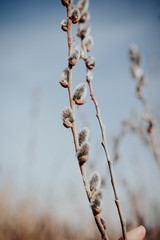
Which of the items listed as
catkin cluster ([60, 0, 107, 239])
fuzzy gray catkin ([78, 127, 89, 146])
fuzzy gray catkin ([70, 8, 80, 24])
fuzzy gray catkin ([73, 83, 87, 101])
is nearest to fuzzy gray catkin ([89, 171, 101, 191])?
catkin cluster ([60, 0, 107, 239])

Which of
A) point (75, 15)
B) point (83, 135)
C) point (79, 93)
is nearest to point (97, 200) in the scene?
point (83, 135)

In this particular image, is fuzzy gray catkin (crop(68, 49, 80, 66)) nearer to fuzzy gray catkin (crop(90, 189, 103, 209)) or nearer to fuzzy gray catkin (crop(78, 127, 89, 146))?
fuzzy gray catkin (crop(78, 127, 89, 146))

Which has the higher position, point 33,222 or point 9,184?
point 9,184

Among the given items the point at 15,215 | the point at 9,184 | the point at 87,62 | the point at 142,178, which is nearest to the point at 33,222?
the point at 15,215

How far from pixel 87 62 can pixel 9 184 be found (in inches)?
130

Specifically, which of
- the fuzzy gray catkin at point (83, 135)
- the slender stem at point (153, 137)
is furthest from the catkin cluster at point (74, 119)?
the slender stem at point (153, 137)

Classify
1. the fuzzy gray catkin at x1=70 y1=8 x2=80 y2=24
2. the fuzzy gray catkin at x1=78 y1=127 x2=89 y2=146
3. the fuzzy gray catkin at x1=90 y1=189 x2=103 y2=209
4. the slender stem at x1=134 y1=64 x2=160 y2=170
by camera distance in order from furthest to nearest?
the slender stem at x1=134 y1=64 x2=160 y2=170 < the fuzzy gray catkin at x1=70 y1=8 x2=80 y2=24 < the fuzzy gray catkin at x1=78 y1=127 x2=89 y2=146 < the fuzzy gray catkin at x1=90 y1=189 x2=103 y2=209

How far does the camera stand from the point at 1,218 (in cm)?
297

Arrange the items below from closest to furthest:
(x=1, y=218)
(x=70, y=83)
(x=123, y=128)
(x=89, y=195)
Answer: (x=89, y=195), (x=70, y=83), (x=123, y=128), (x=1, y=218)

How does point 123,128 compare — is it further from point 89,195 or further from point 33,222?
point 33,222

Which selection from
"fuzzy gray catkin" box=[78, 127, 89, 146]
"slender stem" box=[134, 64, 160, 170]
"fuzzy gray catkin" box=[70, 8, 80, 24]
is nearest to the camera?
"fuzzy gray catkin" box=[78, 127, 89, 146]

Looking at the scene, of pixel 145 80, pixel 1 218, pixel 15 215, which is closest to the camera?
pixel 145 80

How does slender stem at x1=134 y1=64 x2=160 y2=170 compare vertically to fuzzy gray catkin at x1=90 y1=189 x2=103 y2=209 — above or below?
above

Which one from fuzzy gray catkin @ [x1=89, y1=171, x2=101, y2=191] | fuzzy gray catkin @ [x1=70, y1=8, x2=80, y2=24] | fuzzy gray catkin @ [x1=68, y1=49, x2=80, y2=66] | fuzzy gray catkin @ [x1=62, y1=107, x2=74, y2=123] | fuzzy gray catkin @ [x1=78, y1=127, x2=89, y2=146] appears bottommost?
fuzzy gray catkin @ [x1=89, y1=171, x2=101, y2=191]
